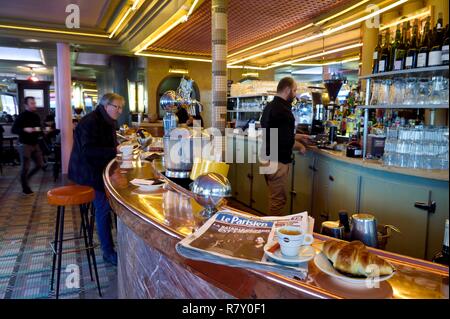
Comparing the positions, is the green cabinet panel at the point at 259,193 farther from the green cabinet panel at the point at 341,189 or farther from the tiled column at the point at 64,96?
the tiled column at the point at 64,96

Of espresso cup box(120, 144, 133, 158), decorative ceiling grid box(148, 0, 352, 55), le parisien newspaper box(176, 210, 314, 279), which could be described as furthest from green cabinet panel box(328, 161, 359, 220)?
decorative ceiling grid box(148, 0, 352, 55)

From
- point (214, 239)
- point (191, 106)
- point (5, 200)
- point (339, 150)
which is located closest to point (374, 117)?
point (339, 150)

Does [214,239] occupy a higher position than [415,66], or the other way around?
[415,66]

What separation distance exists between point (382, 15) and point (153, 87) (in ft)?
23.7

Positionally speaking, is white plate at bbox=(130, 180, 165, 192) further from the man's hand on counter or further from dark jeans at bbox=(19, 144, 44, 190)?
dark jeans at bbox=(19, 144, 44, 190)

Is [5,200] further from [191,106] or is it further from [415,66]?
[415,66]

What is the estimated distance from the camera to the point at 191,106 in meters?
2.83

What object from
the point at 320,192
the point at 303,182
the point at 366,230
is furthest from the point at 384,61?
the point at 366,230

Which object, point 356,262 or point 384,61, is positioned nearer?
point 356,262

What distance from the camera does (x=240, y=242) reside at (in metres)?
1.04

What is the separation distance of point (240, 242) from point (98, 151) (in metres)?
2.29

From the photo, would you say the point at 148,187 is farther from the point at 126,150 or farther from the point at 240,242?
the point at 126,150

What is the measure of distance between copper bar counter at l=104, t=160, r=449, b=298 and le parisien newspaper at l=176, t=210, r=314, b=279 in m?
0.03
